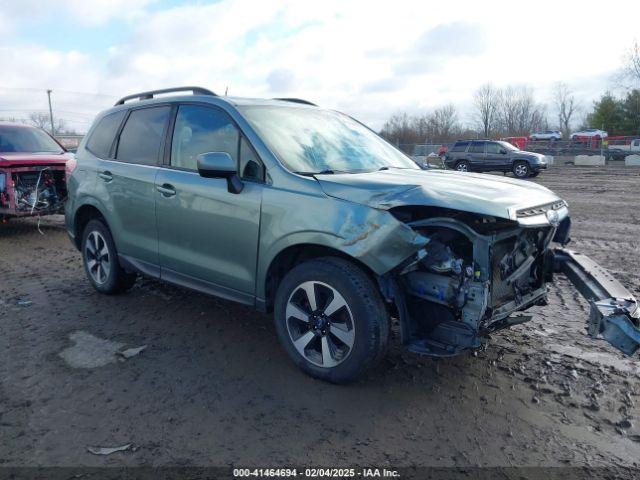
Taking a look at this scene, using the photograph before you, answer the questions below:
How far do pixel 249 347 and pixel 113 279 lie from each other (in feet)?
6.13

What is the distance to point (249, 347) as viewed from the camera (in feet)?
13.3

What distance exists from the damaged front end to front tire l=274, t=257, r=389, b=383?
0.55 ft

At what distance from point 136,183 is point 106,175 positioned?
576mm

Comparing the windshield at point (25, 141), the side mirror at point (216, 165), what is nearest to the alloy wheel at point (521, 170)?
the windshield at point (25, 141)

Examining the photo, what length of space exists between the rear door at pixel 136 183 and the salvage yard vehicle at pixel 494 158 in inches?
814

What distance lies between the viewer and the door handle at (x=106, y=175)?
490 cm

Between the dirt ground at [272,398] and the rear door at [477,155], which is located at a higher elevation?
the rear door at [477,155]

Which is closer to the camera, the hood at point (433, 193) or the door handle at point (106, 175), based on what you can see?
the hood at point (433, 193)

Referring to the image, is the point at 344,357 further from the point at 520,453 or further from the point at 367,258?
the point at 520,453

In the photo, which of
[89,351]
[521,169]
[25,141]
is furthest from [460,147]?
[89,351]

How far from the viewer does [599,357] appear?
3.88 meters

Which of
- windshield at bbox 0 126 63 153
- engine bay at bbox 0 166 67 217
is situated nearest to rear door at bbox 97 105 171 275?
engine bay at bbox 0 166 67 217

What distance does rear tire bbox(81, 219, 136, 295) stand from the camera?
506 centimetres

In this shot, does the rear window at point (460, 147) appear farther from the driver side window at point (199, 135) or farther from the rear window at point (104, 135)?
the driver side window at point (199, 135)
